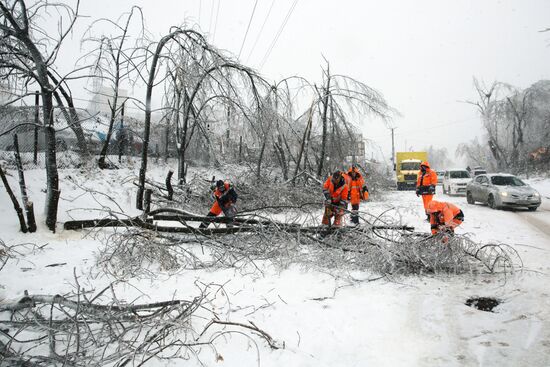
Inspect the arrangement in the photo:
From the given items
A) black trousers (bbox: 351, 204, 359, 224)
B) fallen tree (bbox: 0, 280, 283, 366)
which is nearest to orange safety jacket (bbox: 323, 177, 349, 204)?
black trousers (bbox: 351, 204, 359, 224)

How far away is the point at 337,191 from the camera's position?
7488 mm

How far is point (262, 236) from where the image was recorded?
20.3 ft

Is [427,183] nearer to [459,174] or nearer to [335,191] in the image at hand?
[335,191]

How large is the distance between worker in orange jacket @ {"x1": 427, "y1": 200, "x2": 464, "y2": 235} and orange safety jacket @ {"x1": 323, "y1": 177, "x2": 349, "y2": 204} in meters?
2.31

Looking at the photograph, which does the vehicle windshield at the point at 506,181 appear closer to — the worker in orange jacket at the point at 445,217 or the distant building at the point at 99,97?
the worker in orange jacket at the point at 445,217

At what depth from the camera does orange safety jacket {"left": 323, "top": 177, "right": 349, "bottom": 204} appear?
294 inches

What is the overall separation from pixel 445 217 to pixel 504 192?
797 cm

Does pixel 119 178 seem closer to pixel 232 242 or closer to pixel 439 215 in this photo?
pixel 232 242

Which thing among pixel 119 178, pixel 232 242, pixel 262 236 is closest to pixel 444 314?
pixel 262 236

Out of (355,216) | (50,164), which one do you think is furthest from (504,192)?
(50,164)

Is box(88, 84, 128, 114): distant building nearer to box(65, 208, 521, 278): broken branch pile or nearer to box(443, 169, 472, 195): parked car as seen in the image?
box(65, 208, 521, 278): broken branch pile

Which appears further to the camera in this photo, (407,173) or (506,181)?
(407,173)

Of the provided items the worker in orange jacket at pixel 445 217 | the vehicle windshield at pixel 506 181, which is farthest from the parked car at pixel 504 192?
the worker in orange jacket at pixel 445 217

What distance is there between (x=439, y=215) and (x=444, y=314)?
2.11 metres
